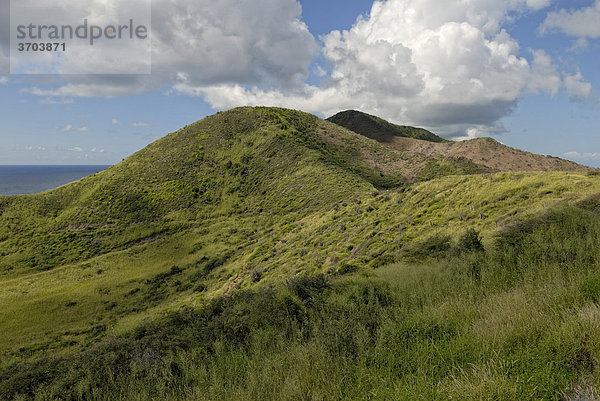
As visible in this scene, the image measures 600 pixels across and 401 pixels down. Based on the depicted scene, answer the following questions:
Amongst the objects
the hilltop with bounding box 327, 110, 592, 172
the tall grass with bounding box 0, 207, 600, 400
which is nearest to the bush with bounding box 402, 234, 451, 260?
the tall grass with bounding box 0, 207, 600, 400

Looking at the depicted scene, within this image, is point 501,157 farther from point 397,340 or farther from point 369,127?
point 397,340

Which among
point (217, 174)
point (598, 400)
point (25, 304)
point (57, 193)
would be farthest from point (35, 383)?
point (57, 193)

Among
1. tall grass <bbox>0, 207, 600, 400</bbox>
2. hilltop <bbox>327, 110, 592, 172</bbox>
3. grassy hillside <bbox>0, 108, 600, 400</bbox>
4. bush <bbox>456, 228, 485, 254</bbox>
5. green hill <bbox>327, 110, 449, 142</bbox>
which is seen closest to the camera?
tall grass <bbox>0, 207, 600, 400</bbox>

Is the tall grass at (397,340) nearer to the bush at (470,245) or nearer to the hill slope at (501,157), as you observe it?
the bush at (470,245)

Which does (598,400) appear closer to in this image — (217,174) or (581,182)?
(581,182)

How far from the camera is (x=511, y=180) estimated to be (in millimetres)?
16500

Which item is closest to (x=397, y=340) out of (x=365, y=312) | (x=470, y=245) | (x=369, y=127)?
(x=365, y=312)

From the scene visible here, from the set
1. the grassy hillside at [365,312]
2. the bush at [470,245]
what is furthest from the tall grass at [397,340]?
the bush at [470,245]

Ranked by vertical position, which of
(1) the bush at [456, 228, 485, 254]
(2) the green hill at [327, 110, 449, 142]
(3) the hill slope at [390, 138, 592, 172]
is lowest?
(1) the bush at [456, 228, 485, 254]

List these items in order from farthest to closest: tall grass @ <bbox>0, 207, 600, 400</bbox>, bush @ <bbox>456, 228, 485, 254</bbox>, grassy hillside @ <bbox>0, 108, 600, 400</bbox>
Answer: bush @ <bbox>456, 228, 485, 254</bbox> < grassy hillside @ <bbox>0, 108, 600, 400</bbox> < tall grass @ <bbox>0, 207, 600, 400</bbox>

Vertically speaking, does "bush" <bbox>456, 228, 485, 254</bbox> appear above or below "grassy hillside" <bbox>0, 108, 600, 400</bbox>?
above

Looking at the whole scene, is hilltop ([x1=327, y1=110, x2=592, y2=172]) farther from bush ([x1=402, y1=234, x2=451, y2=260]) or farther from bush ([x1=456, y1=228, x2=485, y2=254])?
bush ([x1=456, y1=228, x2=485, y2=254])

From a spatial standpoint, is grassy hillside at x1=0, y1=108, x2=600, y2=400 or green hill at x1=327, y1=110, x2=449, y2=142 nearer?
grassy hillside at x1=0, y1=108, x2=600, y2=400

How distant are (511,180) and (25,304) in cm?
4960
